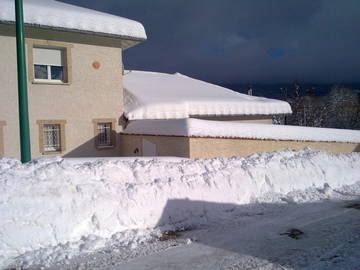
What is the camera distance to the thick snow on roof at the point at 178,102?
1539 centimetres

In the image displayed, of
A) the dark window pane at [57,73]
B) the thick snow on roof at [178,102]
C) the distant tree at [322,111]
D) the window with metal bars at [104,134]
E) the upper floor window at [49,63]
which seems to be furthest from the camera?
the distant tree at [322,111]

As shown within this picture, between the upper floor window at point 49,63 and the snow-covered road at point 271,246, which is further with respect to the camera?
the upper floor window at point 49,63

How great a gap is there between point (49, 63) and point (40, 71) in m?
0.54

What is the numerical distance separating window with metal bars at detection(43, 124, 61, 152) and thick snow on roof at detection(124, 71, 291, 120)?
3090 millimetres

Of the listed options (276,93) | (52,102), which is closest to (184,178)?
(52,102)

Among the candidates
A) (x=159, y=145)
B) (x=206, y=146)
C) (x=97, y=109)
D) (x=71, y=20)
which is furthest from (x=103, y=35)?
(x=206, y=146)

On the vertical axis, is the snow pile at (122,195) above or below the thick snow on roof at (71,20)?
below

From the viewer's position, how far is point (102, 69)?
1472 cm

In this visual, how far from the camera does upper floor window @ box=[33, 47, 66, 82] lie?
13312mm

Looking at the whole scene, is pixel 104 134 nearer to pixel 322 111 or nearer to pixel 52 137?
pixel 52 137

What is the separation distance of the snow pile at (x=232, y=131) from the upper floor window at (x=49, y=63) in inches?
148

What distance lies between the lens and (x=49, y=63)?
13602mm

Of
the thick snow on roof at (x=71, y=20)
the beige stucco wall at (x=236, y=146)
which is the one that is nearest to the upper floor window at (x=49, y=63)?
the thick snow on roof at (x=71, y=20)

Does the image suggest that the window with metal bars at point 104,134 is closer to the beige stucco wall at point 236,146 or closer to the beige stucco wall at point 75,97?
the beige stucco wall at point 75,97
